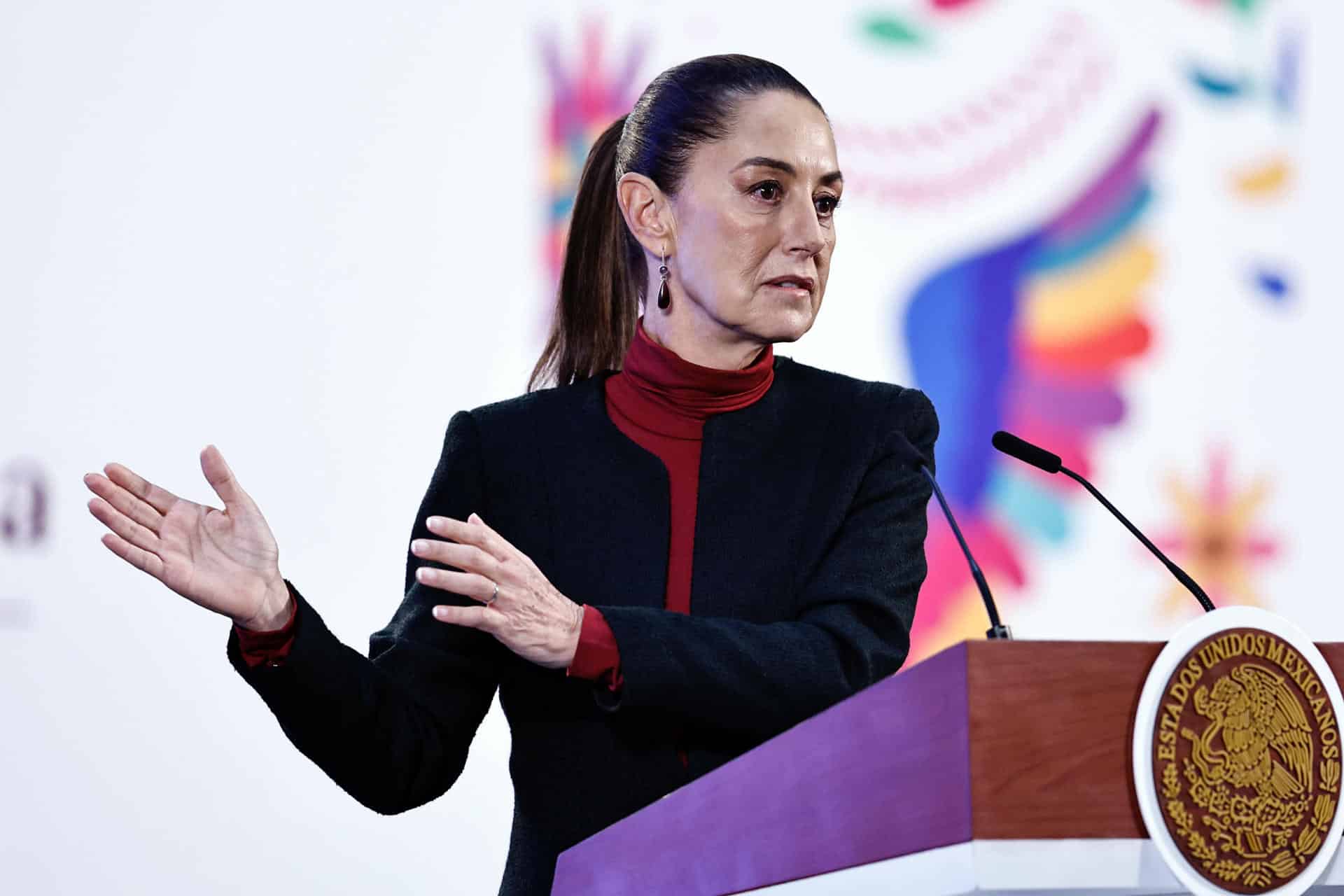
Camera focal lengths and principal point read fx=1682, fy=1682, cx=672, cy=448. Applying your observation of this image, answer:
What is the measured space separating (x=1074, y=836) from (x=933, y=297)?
2122 mm

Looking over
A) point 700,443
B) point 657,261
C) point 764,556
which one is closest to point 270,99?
point 657,261

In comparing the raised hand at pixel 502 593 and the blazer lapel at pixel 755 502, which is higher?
the blazer lapel at pixel 755 502

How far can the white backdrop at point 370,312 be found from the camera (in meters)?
2.51

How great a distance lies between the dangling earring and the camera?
1.96 metres

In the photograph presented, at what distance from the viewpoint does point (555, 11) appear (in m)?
2.84

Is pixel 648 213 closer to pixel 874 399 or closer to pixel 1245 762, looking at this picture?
pixel 874 399

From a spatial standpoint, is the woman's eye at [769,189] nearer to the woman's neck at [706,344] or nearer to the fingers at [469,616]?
the woman's neck at [706,344]

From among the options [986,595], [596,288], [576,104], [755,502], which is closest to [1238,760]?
[986,595]

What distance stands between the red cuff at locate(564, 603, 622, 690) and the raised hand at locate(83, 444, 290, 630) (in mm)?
299

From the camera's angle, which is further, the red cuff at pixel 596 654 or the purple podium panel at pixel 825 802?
the red cuff at pixel 596 654

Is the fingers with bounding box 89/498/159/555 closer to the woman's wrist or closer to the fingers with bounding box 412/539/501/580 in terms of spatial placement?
the woman's wrist

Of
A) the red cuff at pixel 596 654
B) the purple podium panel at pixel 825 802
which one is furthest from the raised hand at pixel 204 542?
the purple podium panel at pixel 825 802

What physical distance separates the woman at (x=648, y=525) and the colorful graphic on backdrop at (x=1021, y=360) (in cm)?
99

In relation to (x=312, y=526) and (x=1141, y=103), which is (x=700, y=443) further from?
(x=1141, y=103)
